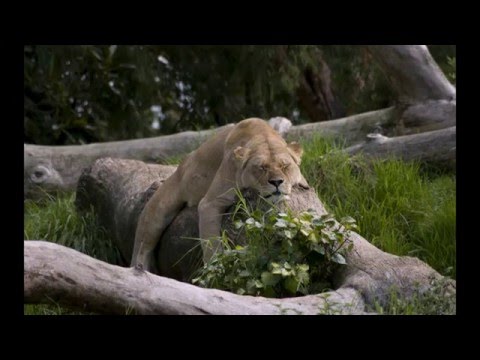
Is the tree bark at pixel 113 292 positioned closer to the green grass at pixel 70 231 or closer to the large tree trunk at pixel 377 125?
the green grass at pixel 70 231

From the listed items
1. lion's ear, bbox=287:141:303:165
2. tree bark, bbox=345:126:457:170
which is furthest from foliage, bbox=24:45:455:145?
lion's ear, bbox=287:141:303:165

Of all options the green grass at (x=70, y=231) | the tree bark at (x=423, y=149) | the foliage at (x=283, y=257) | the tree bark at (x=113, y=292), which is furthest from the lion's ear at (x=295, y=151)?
the green grass at (x=70, y=231)

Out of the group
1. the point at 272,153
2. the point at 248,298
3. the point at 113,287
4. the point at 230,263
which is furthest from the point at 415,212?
the point at 113,287

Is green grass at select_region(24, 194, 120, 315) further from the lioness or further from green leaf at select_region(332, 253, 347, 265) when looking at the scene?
green leaf at select_region(332, 253, 347, 265)

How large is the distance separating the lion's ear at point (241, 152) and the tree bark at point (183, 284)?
0.44m

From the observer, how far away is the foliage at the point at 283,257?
550 centimetres

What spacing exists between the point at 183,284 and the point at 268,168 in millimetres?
1576

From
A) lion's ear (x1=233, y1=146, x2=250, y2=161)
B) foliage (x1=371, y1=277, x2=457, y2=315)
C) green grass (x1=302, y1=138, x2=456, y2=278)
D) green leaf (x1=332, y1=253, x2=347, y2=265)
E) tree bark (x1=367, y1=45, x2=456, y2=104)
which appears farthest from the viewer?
tree bark (x1=367, y1=45, x2=456, y2=104)

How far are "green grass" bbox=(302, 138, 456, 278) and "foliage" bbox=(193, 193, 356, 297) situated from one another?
1892mm

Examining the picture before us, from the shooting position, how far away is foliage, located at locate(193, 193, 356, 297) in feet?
18.0

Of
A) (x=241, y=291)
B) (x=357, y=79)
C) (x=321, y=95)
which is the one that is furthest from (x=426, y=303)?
(x=321, y=95)

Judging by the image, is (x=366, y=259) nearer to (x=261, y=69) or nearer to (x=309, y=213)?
(x=309, y=213)

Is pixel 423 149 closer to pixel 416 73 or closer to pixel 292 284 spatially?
pixel 416 73

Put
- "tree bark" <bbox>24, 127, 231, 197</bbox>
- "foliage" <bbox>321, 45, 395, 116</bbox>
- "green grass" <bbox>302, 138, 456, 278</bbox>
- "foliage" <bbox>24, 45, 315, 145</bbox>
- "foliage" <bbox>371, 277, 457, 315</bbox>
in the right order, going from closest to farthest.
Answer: "foliage" <bbox>371, 277, 457, 315</bbox> < "green grass" <bbox>302, 138, 456, 278</bbox> < "tree bark" <bbox>24, 127, 231, 197</bbox> < "foliage" <bbox>321, 45, 395, 116</bbox> < "foliage" <bbox>24, 45, 315, 145</bbox>
